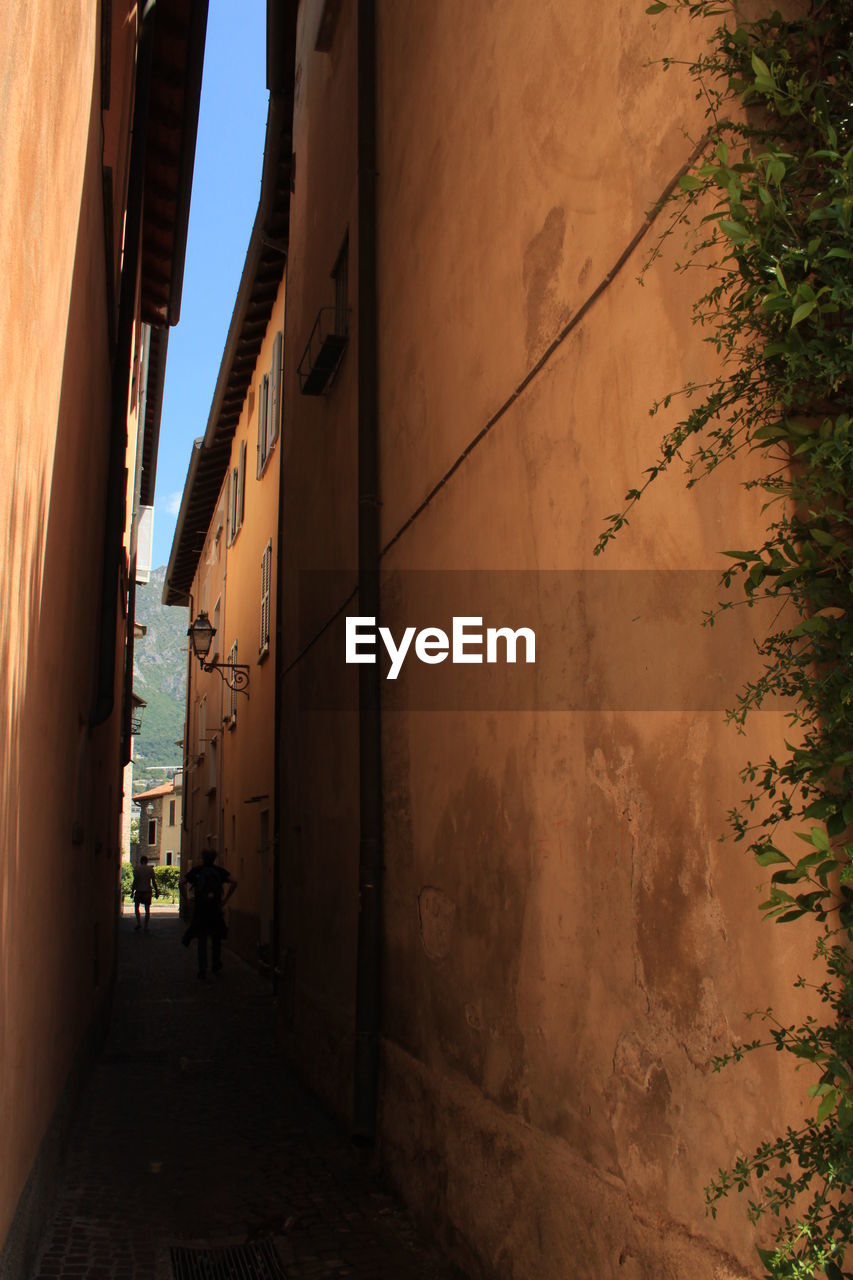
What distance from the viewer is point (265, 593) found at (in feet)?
55.1

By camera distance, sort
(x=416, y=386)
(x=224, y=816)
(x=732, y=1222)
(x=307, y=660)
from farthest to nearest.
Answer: (x=224, y=816)
(x=307, y=660)
(x=416, y=386)
(x=732, y=1222)

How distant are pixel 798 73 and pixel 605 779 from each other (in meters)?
2.17

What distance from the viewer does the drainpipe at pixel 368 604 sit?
7.03 m

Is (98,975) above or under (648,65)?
under

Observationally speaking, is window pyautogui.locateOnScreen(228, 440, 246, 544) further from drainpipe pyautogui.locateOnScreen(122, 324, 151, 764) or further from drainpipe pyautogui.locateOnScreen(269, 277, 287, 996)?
drainpipe pyautogui.locateOnScreen(269, 277, 287, 996)

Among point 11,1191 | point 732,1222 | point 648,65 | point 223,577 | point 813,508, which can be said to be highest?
point 223,577

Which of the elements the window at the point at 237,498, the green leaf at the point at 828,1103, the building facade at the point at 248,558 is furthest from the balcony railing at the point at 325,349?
the window at the point at 237,498

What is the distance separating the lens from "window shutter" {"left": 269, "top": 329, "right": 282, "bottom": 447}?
15268 millimetres

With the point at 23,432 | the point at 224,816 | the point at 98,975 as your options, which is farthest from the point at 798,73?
the point at 224,816

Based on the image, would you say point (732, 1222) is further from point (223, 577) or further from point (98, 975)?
point (223, 577)

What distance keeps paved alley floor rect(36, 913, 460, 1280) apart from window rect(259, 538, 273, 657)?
630 cm

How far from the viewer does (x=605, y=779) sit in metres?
4.11

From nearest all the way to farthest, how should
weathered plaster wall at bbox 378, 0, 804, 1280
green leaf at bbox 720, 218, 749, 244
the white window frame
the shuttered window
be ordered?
green leaf at bbox 720, 218, 749, 244 → weathered plaster wall at bbox 378, 0, 804, 1280 → the white window frame → the shuttered window

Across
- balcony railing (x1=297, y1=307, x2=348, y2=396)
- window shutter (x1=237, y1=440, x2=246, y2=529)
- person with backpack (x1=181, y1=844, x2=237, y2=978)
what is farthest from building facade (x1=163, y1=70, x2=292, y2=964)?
balcony railing (x1=297, y1=307, x2=348, y2=396)
